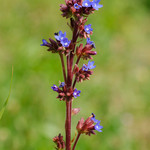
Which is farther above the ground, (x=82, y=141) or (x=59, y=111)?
(x=59, y=111)

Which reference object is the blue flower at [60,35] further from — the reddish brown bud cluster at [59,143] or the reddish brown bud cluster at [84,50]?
the reddish brown bud cluster at [59,143]

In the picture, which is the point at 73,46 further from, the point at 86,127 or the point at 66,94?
the point at 86,127

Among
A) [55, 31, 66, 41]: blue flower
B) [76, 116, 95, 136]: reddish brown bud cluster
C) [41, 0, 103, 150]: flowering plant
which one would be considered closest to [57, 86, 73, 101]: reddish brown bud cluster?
[41, 0, 103, 150]: flowering plant

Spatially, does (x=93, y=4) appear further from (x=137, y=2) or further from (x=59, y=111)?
(x=137, y=2)

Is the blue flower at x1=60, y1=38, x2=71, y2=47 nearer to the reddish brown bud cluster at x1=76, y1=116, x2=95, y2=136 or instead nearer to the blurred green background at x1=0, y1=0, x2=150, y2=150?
the reddish brown bud cluster at x1=76, y1=116, x2=95, y2=136

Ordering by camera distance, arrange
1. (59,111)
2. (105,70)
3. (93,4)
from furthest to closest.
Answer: (105,70) < (59,111) < (93,4)

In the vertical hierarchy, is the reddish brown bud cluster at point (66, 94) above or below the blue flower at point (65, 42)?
below

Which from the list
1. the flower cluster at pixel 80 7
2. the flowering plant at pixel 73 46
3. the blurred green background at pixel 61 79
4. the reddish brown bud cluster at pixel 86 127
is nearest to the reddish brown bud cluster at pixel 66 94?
the flowering plant at pixel 73 46

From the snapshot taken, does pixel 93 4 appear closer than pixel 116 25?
Yes

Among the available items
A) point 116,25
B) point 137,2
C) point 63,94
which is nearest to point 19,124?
point 63,94
